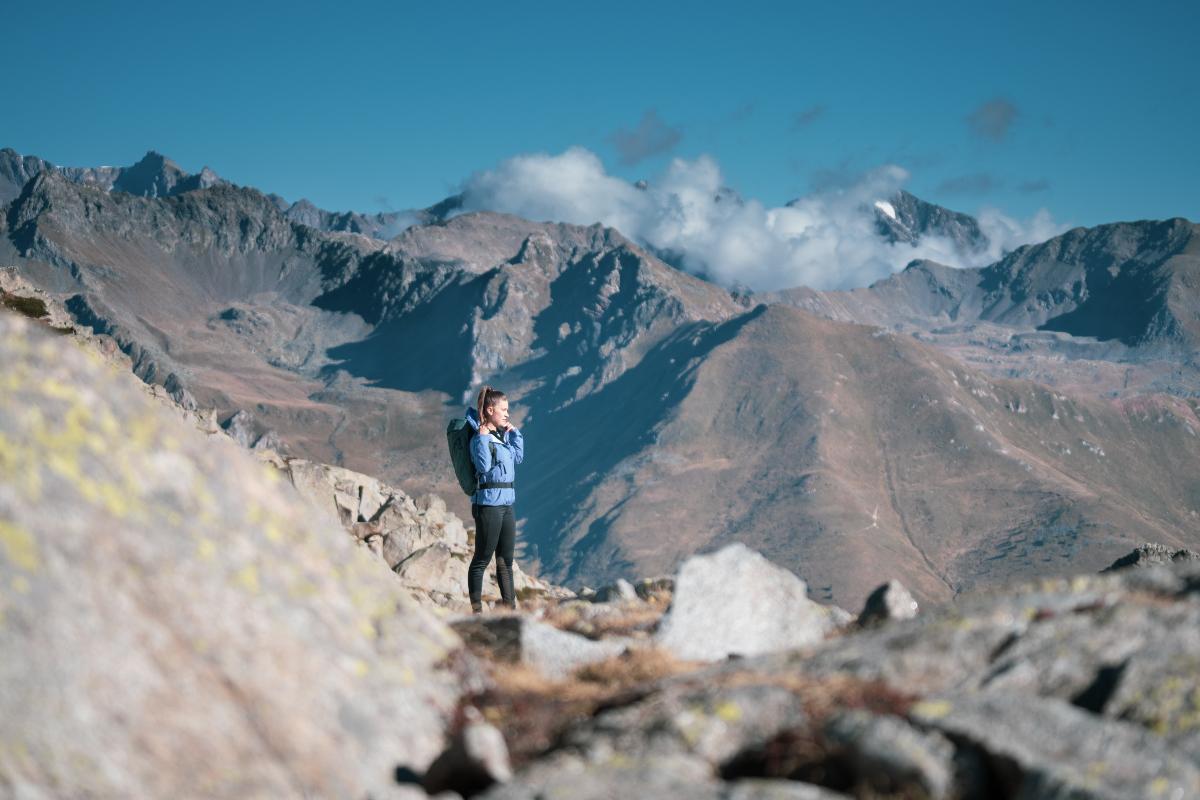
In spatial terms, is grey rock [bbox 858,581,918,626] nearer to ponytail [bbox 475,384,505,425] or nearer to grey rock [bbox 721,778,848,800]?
grey rock [bbox 721,778,848,800]

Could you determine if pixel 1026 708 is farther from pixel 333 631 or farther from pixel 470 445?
pixel 470 445

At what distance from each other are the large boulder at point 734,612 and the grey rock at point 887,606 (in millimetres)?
801

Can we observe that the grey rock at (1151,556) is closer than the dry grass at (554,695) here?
No

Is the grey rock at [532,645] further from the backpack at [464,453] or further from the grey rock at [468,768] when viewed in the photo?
the backpack at [464,453]

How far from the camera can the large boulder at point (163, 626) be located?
26.6 feet

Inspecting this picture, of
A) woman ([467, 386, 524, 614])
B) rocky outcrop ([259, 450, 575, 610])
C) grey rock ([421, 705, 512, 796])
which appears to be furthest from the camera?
rocky outcrop ([259, 450, 575, 610])

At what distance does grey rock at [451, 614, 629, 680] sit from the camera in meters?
13.5

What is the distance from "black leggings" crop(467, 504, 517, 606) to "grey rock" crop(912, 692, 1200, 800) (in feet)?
41.5

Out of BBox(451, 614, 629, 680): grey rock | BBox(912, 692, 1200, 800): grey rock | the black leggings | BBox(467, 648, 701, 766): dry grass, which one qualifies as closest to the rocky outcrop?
the black leggings

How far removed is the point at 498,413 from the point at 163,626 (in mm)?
12800

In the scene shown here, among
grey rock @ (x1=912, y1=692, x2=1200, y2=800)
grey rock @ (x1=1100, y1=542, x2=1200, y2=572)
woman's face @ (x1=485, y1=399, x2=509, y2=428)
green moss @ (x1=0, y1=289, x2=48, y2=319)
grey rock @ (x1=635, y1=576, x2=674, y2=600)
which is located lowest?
grey rock @ (x1=1100, y1=542, x2=1200, y2=572)

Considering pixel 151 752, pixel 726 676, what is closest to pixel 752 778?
pixel 726 676

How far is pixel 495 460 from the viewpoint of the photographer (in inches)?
835

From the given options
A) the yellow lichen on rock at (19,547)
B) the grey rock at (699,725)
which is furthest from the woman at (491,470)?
the yellow lichen on rock at (19,547)
